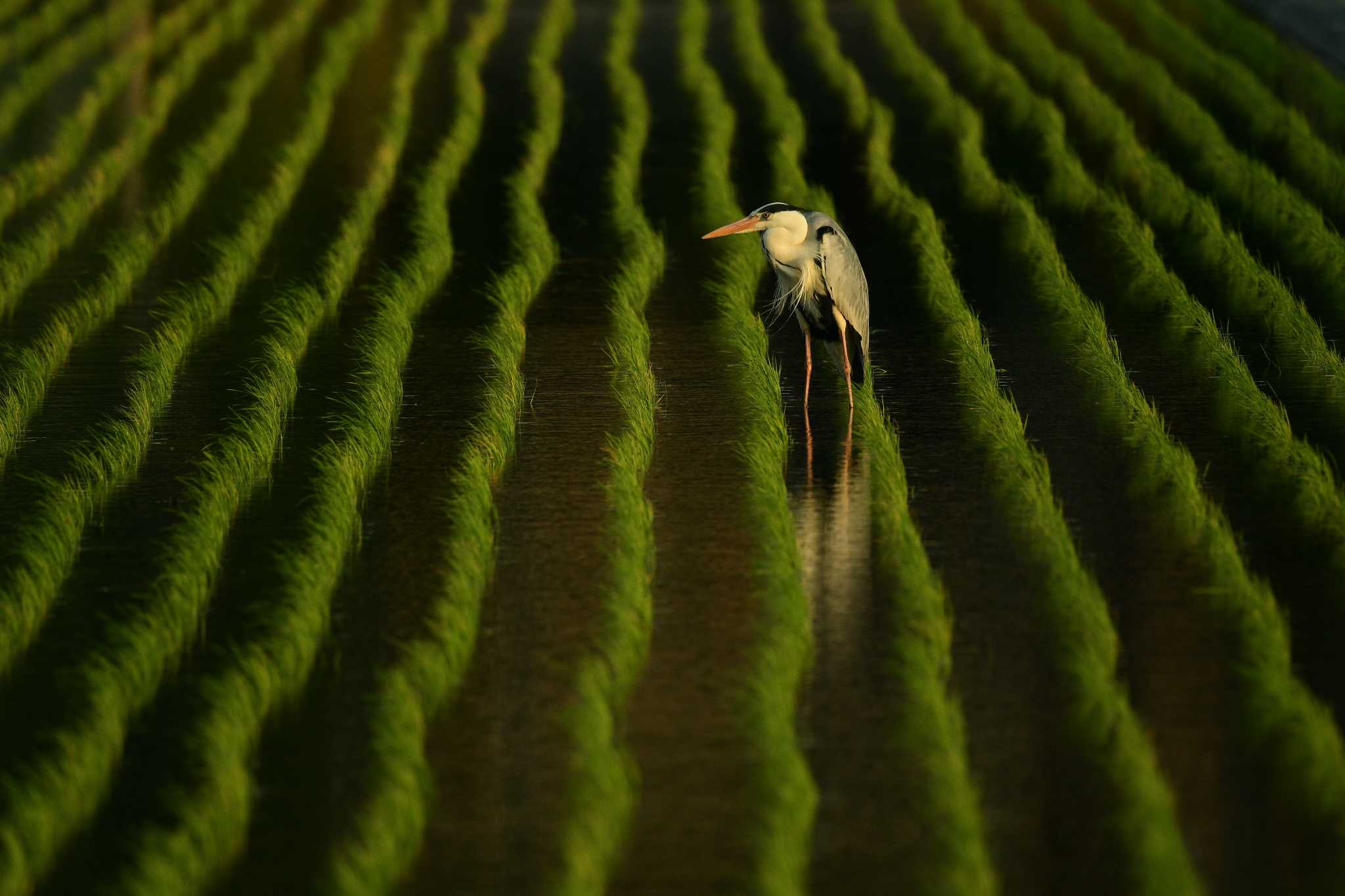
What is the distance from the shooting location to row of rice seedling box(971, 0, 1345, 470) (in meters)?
6.85

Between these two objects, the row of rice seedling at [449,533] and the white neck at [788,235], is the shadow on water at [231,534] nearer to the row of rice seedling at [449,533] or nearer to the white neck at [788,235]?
the row of rice seedling at [449,533]

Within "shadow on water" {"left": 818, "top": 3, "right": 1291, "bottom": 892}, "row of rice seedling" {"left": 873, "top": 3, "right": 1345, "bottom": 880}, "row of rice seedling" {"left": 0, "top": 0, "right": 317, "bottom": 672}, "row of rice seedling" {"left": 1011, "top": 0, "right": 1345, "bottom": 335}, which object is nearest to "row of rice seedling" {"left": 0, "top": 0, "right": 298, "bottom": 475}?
"row of rice seedling" {"left": 0, "top": 0, "right": 317, "bottom": 672}

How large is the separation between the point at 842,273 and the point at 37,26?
34.4 ft

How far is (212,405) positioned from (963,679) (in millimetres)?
2956

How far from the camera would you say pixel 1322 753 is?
4.04 m

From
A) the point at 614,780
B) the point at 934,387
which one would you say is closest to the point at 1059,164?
the point at 934,387

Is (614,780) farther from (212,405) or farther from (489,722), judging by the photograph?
(212,405)

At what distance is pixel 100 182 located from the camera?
10297 mm

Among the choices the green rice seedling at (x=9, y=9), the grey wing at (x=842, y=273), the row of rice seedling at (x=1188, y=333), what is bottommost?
the green rice seedling at (x=9, y=9)

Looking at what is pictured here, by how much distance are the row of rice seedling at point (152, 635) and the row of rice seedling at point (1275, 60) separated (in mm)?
5339

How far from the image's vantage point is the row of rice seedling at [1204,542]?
13.0 feet

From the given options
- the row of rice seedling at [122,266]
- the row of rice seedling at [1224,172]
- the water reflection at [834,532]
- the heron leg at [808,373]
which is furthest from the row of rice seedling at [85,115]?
the row of rice seedling at [1224,172]

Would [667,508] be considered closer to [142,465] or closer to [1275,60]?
[142,465]

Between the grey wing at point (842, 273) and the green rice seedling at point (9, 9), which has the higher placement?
the grey wing at point (842, 273)
